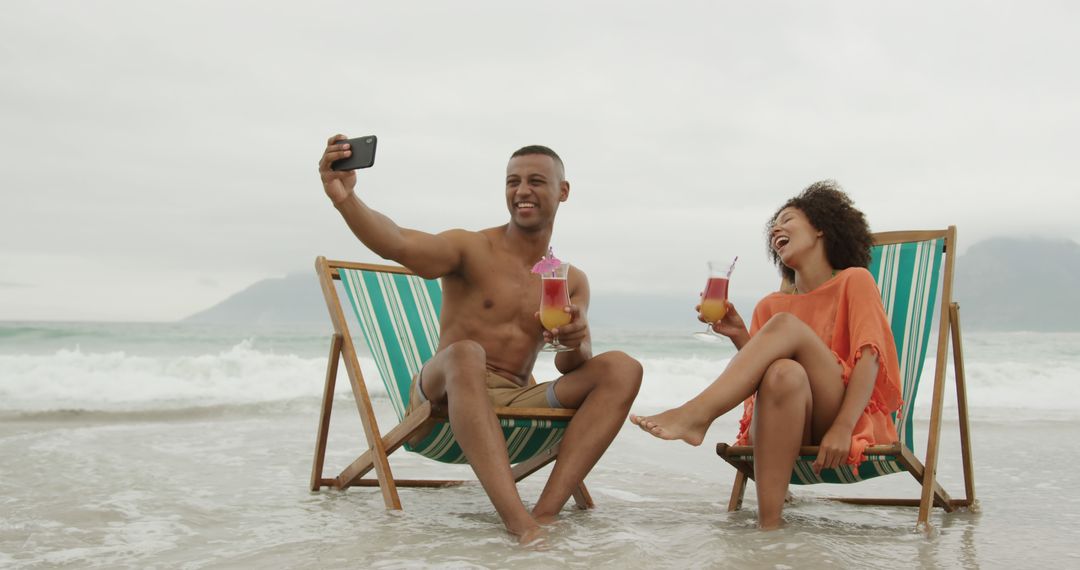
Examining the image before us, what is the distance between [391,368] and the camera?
13.2 feet

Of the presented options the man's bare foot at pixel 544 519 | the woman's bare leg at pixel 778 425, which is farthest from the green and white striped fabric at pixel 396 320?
the woman's bare leg at pixel 778 425

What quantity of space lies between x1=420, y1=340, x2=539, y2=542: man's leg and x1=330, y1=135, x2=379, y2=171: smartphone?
714 mm

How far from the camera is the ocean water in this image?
272 centimetres

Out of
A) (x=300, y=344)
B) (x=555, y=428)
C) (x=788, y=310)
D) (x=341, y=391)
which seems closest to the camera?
(x=555, y=428)

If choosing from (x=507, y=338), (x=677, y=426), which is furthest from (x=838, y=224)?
(x=507, y=338)

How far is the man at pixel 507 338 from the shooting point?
2.92m

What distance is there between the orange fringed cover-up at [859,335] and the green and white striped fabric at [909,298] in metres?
0.46

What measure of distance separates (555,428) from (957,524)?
1642 mm

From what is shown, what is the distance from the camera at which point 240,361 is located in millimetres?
12305

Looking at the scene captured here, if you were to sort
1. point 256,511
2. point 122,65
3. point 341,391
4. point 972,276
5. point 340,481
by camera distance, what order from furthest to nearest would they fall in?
1. point 972,276
2. point 122,65
3. point 341,391
4. point 340,481
5. point 256,511

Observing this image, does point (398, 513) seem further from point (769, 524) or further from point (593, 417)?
point (769, 524)

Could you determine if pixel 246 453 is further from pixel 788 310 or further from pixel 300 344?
pixel 300 344

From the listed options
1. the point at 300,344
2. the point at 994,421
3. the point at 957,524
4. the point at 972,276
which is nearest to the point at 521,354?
the point at 957,524

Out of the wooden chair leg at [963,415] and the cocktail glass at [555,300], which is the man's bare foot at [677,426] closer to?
the cocktail glass at [555,300]
